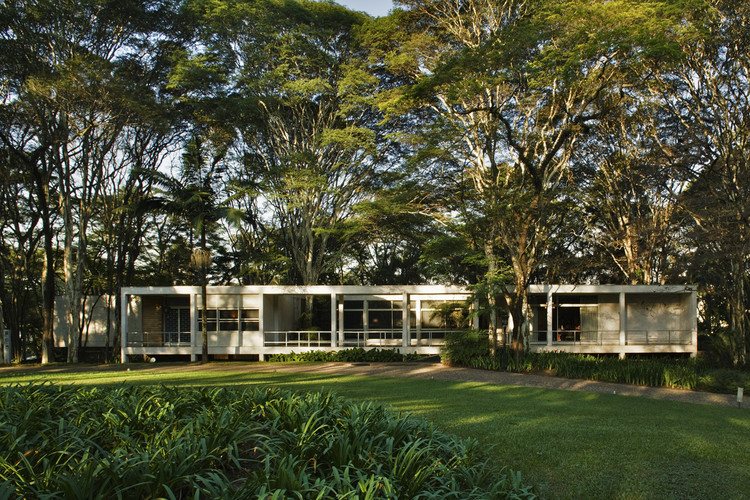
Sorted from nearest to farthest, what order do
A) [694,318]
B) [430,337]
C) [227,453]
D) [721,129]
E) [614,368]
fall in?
[227,453], [614,368], [721,129], [694,318], [430,337]

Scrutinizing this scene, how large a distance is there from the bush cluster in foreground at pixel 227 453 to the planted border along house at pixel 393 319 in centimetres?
1689

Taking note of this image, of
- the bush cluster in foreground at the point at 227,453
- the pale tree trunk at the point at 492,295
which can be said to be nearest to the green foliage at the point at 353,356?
the pale tree trunk at the point at 492,295

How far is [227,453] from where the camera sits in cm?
492

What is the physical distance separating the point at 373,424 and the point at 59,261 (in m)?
29.3

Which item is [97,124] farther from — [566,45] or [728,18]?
[728,18]

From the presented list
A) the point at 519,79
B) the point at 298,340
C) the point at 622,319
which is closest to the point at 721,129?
the point at 519,79

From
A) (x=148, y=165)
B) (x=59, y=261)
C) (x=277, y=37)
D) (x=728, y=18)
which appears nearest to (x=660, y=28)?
(x=728, y=18)

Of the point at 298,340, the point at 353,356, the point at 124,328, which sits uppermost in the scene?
the point at 124,328

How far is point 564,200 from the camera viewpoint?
81.8 feet

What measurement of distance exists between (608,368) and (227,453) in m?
13.9

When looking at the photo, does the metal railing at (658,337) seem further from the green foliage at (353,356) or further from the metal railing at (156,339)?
the metal railing at (156,339)

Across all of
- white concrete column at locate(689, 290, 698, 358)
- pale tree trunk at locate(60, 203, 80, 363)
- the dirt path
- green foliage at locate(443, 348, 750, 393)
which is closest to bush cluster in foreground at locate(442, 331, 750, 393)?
green foliage at locate(443, 348, 750, 393)

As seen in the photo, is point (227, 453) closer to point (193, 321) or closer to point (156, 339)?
point (193, 321)

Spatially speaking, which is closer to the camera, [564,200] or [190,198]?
[190,198]
